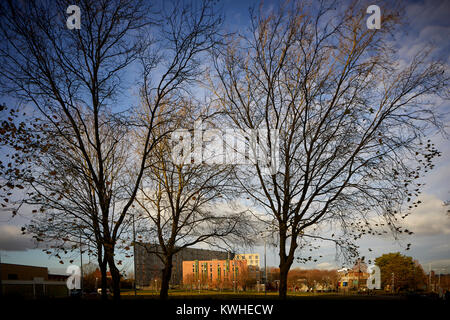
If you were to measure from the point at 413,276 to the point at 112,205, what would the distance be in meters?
57.1

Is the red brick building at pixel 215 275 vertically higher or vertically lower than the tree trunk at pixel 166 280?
lower

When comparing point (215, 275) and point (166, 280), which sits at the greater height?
point (166, 280)

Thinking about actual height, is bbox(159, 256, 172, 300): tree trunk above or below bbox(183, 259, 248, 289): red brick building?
above

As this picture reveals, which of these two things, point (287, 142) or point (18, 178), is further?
point (287, 142)

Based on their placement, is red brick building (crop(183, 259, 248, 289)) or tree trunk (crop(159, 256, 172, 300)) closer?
tree trunk (crop(159, 256, 172, 300))

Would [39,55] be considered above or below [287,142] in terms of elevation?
above

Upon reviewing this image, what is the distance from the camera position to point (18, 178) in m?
9.16

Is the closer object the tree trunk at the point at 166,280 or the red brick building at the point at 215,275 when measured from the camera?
the tree trunk at the point at 166,280

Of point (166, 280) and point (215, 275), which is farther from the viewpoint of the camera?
point (215, 275)
